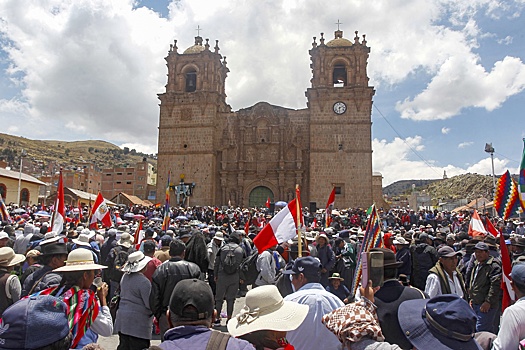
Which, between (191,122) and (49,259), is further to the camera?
(191,122)

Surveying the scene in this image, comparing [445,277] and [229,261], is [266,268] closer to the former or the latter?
[229,261]

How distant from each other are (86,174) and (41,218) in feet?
194

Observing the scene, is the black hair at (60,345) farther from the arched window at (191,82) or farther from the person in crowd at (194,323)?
the arched window at (191,82)

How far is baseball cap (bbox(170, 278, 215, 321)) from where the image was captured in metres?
2.43

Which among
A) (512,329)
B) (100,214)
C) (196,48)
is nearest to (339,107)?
(196,48)

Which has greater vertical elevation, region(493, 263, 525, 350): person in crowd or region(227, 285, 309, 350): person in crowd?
region(227, 285, 309, 350): person in crowd

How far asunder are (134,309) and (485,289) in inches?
188

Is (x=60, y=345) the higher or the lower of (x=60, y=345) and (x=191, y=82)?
the lower

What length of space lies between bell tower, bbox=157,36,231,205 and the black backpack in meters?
29.0

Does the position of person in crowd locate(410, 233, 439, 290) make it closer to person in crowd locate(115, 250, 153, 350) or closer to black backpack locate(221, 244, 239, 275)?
black backpack locate(221, 244, 239, 275)

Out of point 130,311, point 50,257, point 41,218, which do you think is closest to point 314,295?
point 130,311

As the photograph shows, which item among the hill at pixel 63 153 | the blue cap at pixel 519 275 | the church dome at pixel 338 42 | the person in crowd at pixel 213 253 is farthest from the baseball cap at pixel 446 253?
the hill at pixel 63 153

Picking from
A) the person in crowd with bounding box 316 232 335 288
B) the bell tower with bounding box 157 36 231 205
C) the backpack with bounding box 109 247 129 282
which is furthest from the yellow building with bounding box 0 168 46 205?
the person in crowd with bounding box 316 232 335 288

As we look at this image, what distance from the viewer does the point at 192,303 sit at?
95.7 inches
